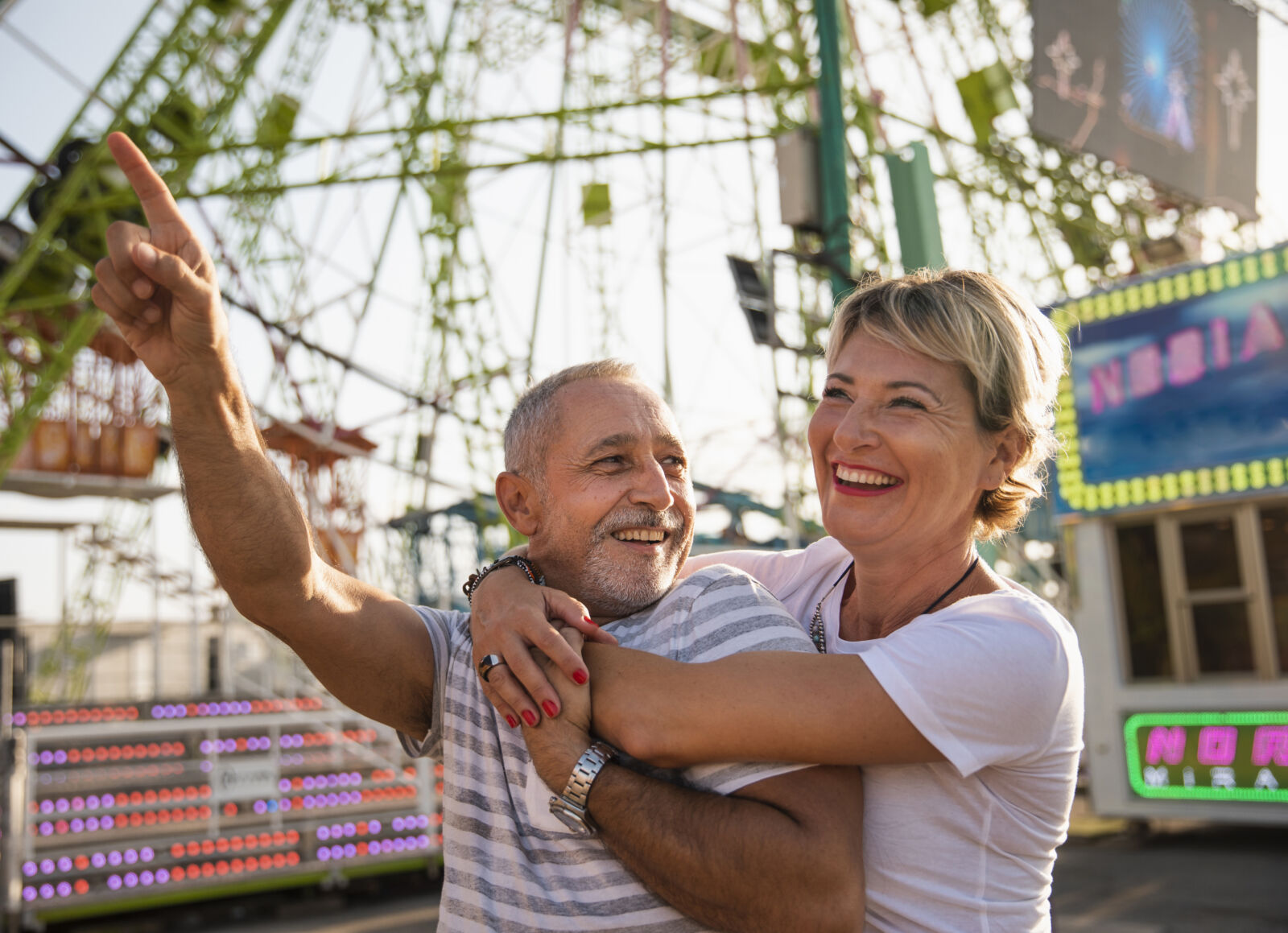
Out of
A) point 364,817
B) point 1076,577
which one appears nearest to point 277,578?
point 364,817

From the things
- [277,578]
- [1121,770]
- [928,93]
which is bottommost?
[1121,770]

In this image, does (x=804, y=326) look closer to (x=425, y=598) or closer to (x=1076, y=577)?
(x=1076, y=577)

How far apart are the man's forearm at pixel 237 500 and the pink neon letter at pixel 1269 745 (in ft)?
26.8

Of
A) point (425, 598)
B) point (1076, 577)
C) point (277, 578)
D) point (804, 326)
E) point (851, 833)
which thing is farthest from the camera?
point (425, 598)

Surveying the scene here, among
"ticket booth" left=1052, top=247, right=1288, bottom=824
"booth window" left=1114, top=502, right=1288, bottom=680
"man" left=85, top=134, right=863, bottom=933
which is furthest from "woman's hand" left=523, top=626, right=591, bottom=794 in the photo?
"booth window" left=1114, top=502, right=1288, bottom=680

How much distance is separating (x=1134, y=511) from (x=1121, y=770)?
79.6 inches

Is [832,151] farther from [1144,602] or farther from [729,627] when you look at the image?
[1144,602]

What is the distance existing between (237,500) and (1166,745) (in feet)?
28.3

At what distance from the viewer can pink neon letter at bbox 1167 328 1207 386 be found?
8734 mm

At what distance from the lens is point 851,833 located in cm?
143

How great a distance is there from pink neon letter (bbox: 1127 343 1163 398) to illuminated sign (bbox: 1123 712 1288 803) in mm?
2495

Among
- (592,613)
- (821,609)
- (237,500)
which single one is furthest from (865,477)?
(237,500)

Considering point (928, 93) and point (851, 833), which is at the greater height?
point (928, 93)

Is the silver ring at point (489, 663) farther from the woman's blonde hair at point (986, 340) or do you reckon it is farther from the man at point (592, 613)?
the woman's blonde hair at point (986, 340)
